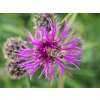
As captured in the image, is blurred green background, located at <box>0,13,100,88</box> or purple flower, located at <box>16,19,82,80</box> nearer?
purple flower, located at <box>16,19,82,80</box>

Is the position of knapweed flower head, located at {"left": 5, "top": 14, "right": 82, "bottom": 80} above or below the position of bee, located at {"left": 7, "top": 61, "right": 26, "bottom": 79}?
above

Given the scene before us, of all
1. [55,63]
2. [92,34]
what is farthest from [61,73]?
[92,34]

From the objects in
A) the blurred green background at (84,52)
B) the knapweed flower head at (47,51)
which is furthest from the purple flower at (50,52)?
the blurred green background at (84,52)

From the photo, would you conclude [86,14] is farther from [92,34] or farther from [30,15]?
[30,15]

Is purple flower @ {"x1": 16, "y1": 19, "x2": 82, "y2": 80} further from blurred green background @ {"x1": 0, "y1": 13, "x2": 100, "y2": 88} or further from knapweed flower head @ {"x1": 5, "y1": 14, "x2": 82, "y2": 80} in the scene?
blurred green background @ {"x1": 0, "y1": 13, "x2": 100, "y2": 88}

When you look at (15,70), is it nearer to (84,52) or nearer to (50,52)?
(50,52)

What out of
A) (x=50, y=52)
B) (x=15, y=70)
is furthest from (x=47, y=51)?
(x=15, y=70)

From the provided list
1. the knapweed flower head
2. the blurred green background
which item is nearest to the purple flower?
the knapweed flower head
